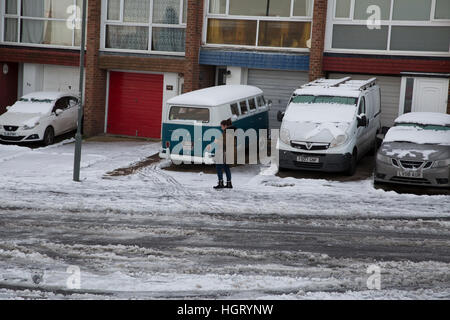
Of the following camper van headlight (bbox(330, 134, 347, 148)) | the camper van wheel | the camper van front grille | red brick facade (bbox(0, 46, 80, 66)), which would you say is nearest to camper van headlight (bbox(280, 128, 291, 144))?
the camper van front grille

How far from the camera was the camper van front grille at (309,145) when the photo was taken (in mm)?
16672

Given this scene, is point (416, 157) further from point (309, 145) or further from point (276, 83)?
point (276, 83)

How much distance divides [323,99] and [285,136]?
1.85 meters

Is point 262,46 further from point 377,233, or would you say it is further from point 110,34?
point 377,233

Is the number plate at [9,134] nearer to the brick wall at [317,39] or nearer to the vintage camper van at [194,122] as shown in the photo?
the vintage camper van at [194,122]

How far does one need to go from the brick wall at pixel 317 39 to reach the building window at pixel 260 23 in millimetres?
585

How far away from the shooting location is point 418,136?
16.6 m

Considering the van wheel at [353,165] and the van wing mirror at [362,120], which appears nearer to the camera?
the van wheel at [353,165]

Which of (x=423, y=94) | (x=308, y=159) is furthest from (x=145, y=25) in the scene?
(x=308, y=159)

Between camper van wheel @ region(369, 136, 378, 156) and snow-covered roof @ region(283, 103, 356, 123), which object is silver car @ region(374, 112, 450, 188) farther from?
camper van wheel @ region(369, 136, 378, 156)

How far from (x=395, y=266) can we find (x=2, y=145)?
15.2 meters

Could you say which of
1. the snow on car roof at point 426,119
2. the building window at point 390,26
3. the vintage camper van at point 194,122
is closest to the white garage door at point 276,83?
the building window at point 390,26

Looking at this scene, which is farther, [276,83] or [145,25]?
[145,25]
